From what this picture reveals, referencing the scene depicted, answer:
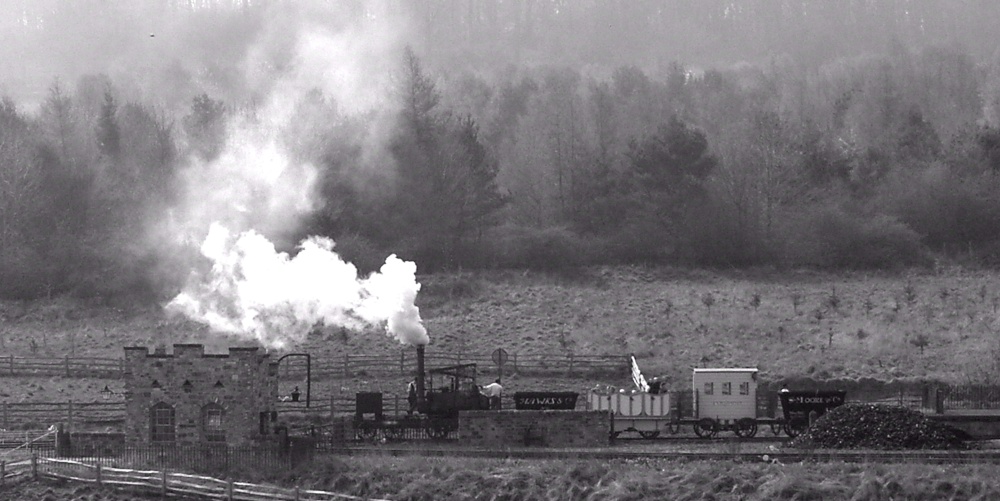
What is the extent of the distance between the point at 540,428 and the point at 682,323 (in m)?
25.0

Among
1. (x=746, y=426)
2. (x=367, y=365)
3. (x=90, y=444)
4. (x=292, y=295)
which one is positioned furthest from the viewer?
(x=367, y=365)

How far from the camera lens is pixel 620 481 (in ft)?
120

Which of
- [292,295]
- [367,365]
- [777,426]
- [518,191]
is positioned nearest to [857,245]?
[518,191]

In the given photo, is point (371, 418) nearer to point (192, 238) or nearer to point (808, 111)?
point (192, 238)

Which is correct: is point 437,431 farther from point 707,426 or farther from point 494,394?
point 707,426

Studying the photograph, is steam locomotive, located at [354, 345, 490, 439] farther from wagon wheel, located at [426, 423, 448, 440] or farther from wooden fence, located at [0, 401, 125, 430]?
wooden fence, located at [0, 401, 125, 430]

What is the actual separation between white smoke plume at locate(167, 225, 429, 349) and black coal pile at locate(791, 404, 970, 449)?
1386 cm

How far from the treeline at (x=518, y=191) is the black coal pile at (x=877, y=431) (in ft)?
122

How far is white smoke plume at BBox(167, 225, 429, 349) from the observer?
4966 cm

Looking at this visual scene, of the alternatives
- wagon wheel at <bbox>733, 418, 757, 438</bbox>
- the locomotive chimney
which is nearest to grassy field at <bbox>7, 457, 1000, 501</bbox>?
the locomotive chimney

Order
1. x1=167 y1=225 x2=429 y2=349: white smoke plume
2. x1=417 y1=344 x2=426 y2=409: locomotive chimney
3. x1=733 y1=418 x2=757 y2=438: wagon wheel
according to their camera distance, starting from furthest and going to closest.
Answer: x1=167 y1=225 x2=429 y2=349: white smoke plume < x1=733 y1=418 x2=757 y2=438: wagon wheel < x1=417 y1=344 x2=426 y2=409: locomotive chimney

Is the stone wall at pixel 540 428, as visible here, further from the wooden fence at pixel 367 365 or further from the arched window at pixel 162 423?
the wooden fence at pixel 367 365

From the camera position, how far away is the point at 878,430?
40938mm

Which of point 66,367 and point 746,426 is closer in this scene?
point 746,426
